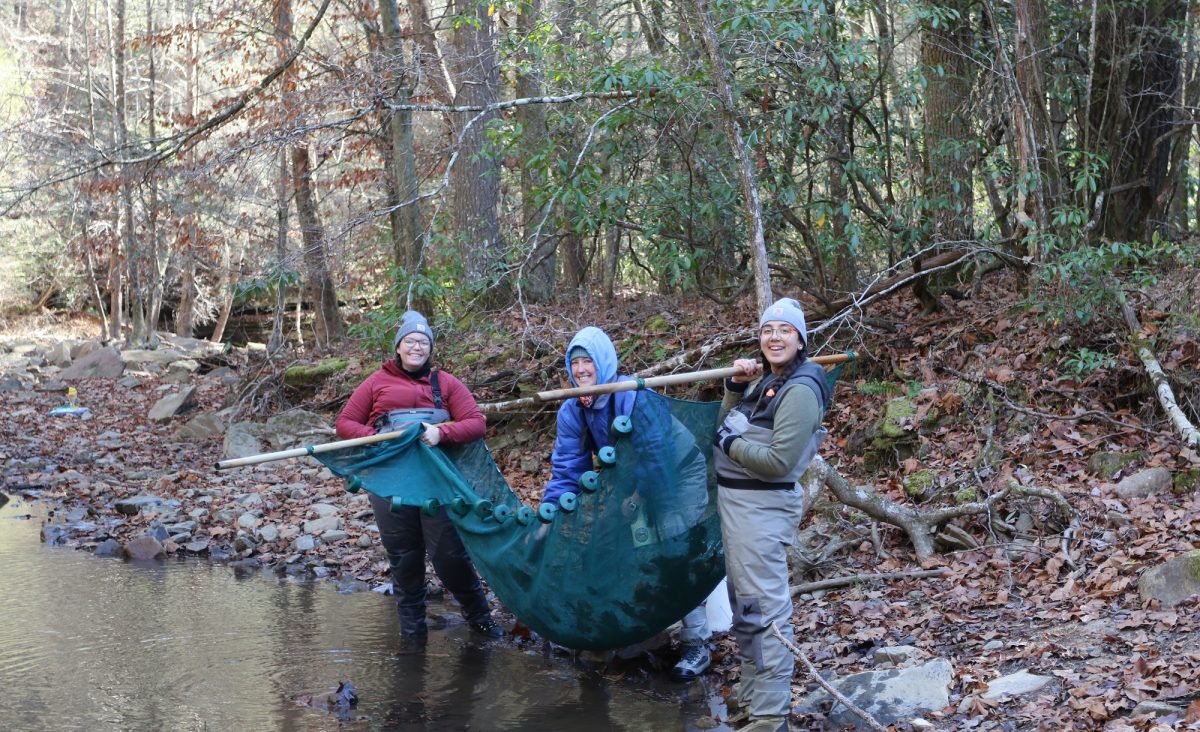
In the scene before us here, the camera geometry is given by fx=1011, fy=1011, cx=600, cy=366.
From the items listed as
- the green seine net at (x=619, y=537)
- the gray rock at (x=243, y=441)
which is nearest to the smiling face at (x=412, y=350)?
the green seine net at (x=619, y=537)

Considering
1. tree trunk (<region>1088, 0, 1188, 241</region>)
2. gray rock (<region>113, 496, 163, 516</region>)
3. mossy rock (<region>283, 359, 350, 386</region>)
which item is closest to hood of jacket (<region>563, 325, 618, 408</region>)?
gray rock (<region>113, 496, 163, 516</region>)

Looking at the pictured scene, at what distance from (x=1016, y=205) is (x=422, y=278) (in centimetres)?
512

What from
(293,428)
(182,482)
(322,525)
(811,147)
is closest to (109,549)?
(322,525)

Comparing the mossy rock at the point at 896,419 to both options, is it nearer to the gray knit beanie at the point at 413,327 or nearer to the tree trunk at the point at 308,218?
the gray knit beanie at the point at 413,327

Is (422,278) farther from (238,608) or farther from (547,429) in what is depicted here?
(238,608)

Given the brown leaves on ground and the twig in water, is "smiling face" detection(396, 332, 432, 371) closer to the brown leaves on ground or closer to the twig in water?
the brown leaves on ground

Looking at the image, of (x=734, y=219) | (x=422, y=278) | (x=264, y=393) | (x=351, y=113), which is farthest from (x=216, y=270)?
(x=734, y=219)

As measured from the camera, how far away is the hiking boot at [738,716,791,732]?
4055 millimetres

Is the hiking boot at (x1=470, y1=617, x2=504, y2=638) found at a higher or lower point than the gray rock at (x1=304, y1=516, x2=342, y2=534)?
lower

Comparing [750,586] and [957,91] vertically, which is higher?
[957,91]

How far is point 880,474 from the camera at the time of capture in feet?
23.7

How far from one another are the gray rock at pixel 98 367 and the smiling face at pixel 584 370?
59.2ft

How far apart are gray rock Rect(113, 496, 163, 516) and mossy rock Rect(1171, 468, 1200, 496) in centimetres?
809

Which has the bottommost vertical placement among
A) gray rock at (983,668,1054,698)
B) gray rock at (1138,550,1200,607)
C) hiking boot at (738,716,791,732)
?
hiking boot at (738,716,791,732)
